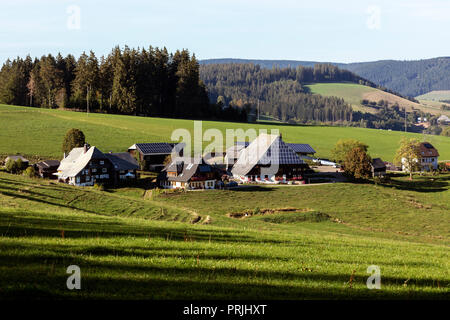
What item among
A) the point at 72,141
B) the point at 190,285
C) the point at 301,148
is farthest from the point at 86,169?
the point at 190,285

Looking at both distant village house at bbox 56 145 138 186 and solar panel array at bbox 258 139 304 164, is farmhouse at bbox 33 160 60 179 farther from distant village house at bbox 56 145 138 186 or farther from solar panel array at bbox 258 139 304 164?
solar panel array at bbox 258 139 304 164

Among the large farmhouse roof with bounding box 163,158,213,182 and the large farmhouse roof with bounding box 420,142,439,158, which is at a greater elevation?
the large farmhouse roof with bounding box 420,142,439,158

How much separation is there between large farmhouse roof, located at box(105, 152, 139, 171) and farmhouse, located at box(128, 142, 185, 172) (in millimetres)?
6790

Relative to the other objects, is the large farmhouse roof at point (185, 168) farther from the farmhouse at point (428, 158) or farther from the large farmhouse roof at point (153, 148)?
the farmhouse at point (428, 158)

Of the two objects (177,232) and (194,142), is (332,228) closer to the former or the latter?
(177,232)

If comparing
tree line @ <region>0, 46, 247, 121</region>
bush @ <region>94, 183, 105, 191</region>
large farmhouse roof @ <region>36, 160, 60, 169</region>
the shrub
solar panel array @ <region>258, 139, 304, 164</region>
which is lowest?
bush @ <region>94, 183, 105, 191</region>

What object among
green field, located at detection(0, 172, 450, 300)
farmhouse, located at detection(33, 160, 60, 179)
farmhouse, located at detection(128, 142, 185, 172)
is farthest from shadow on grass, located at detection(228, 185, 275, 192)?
green field, located at detection(0, 172, 450, 300)

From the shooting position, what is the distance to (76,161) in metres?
73.9

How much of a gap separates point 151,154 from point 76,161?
15.5 m

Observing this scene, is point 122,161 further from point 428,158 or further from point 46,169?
point 428,158

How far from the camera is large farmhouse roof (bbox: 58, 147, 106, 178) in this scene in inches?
2813

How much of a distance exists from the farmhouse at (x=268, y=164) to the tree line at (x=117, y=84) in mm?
57660

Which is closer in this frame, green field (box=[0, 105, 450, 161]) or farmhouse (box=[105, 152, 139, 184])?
farmhouse (box=[105, 152, 139, 184])
